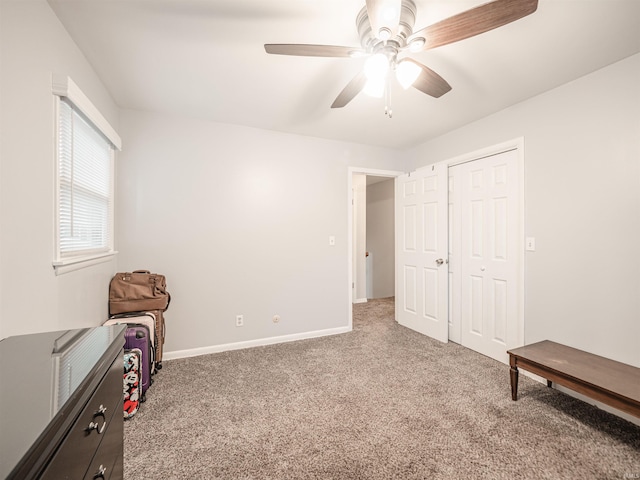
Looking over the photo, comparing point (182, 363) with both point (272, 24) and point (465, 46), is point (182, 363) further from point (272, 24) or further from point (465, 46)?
point (465, 46)

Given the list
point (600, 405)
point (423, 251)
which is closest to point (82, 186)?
point (423, 251)

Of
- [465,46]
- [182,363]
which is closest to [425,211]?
[465,46]

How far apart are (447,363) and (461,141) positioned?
2380 mm

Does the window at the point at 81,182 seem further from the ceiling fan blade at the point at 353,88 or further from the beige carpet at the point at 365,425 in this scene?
the ceiling fan blade at the point at 353,88

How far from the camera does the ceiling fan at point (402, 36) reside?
1192 mm

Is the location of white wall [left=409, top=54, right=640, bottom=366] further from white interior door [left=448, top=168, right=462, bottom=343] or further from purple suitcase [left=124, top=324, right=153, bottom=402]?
purple suitcase [left=124, top=324, right=153, bottom=402]

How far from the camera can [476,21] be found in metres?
1.24

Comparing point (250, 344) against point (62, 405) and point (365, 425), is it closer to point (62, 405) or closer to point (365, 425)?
point (365, 425)

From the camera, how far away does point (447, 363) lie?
2760mm

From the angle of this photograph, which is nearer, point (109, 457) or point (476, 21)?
point (109, 457)

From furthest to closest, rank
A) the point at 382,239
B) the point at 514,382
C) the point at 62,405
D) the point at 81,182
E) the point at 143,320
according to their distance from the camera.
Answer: the point at 382,239
the point at 143,320
the point at 514,382
the point at 81,182
the point at 62,405

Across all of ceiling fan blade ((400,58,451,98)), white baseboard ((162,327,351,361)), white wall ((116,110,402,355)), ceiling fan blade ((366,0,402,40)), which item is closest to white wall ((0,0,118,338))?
white wall ((116,110,402,355))

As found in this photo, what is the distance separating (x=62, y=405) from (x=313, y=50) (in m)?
1.69

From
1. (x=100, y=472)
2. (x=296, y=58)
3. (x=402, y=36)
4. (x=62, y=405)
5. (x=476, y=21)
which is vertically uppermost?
(x=296, y=58)
